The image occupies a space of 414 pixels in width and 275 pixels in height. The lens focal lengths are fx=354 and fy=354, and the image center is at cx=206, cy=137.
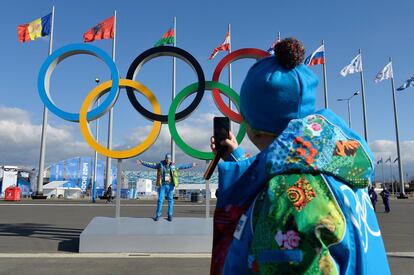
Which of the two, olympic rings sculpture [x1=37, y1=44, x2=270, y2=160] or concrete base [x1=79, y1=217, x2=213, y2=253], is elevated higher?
olympic rings sculpture [x1=37, y1=44, x2=270, y2=160]

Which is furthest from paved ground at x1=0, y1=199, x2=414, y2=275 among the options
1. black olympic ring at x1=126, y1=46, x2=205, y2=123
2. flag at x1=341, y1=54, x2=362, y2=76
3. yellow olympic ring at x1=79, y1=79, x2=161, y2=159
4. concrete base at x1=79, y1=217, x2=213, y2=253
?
flag at x1=341, y1=54, x2=362, y2=76

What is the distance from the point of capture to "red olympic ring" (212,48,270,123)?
29.9 ft

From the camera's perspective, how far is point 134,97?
8.75 m

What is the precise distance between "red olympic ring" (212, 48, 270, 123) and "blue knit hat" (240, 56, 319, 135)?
782 centimetres

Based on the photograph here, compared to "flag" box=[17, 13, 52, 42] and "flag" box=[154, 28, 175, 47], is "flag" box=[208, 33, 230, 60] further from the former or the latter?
"flag" box=[17, 13, 52, 42]

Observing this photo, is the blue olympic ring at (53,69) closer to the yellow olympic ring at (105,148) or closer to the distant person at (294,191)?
the yellow olympic ring at (105,148)

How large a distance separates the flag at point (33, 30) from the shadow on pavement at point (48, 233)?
52.4ft

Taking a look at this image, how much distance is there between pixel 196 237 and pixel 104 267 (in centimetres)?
197

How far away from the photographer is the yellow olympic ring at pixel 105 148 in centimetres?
832

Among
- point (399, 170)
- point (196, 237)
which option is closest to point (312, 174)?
point (196, 237)

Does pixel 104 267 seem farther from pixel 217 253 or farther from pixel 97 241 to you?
pixel 217 253

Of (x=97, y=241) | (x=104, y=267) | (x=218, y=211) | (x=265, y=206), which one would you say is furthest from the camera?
(x=97, y=241)

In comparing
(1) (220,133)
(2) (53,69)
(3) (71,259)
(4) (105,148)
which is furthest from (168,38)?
(1) (220,133)

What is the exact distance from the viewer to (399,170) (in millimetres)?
33406
